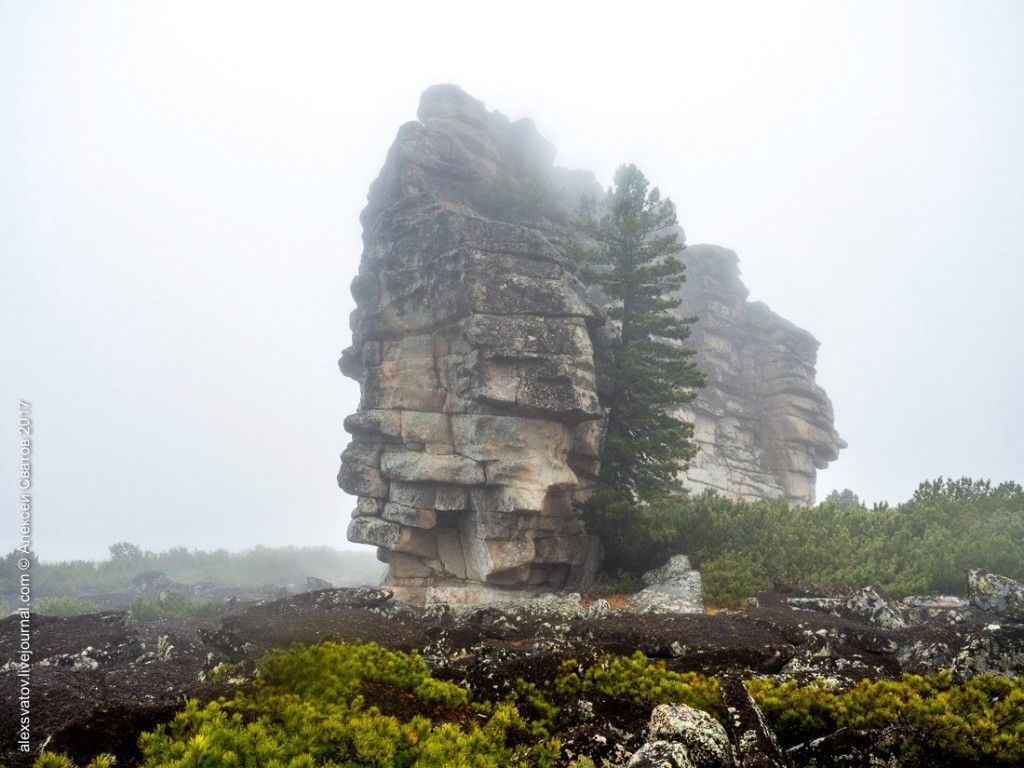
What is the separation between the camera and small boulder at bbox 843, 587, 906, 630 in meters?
13.3

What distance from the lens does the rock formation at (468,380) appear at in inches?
969

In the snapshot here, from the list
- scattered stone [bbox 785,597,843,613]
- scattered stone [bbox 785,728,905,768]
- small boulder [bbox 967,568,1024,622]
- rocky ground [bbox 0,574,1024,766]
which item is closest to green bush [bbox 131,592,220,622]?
rocky ground [bbox 0,574,1024,766]

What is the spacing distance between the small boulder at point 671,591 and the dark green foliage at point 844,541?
0.55 m

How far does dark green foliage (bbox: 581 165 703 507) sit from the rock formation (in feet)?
4.46

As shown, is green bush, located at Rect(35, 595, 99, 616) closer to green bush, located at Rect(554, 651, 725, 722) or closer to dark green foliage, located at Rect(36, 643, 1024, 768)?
dark green foliage, located at Rect(36, 643, 1024, 768)

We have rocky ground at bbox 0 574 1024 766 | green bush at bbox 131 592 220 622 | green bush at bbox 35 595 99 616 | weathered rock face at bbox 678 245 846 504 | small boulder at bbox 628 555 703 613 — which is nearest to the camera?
rocky ground at bbox 0 574 1024 766

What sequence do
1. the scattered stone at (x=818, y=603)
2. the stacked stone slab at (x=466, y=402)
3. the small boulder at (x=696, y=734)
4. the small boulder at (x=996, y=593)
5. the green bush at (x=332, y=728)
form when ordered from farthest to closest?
the stacked stone slab at (x=466, y=402) < the scattered stone at (x=818, y=603) < the small boulder at (x=996, y=593) < the small boulder at (x=696, y=734) < the green bush at (x=332, y=728)

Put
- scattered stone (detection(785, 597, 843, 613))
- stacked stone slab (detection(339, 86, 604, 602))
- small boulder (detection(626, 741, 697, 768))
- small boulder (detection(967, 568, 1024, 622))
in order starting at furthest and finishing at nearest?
stacked stone slab (detection(339, 86, 604, 602)), scattered stone (detection(785, 597, 843, 613)), small boulder (detection(967, 568, 1024, 622)), small boulder (detection(626, 741, 697, 768))

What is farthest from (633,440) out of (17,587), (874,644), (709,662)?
(17,587)

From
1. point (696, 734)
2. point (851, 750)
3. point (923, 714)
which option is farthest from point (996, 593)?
point (696, 734)

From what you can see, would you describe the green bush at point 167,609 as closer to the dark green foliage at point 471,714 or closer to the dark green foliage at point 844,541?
the dark green foliage at point 844,541

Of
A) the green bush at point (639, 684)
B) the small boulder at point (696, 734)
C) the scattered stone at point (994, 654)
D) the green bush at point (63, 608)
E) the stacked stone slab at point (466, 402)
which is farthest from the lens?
the green bush at point (63, 608)

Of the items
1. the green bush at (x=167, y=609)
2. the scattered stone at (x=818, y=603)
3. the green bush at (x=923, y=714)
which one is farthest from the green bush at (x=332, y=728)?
the green bush at (x=167, y=609)

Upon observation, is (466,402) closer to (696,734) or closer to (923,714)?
(696,734)
